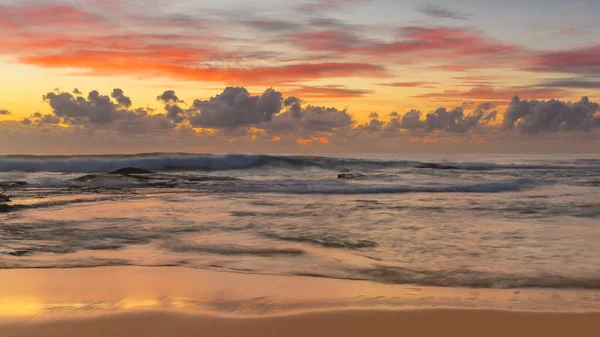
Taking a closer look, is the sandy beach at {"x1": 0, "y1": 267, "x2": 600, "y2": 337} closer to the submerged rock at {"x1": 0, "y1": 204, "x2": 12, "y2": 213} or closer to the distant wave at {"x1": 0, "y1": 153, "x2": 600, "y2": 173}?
the submerged rock at {"x1": 0, "y1": 204, "x2": 12, "y2": 213}

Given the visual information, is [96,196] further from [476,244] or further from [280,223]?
[476,244]

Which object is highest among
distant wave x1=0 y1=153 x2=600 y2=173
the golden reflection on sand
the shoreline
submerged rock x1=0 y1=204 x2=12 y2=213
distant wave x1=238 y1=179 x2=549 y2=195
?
the shoreline

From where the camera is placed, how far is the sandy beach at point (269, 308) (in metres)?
3.93

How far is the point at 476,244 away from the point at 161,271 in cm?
432

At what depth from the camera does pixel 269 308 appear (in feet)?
14.7

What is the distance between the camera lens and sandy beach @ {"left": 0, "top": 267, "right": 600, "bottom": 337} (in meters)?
3.93

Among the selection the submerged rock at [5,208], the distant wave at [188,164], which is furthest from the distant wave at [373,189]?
the distant wave at [188,164]

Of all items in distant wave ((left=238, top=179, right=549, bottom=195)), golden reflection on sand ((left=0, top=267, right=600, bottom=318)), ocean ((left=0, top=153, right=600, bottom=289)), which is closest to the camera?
golden reflection on sand ((left=0, top=267, right=600, bottom=318))

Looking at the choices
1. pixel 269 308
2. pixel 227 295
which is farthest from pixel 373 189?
pixel 269 308

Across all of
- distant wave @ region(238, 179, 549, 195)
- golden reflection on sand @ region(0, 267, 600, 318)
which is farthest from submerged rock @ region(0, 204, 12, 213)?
distant wave @ region(238, 179, 549, 195)

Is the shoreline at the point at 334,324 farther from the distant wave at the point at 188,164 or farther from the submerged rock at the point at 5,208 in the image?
the distant wave at the point at 188,164

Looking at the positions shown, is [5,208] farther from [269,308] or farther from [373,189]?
[373,189]

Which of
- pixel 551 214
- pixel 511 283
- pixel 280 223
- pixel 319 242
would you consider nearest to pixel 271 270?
pixel 319 242

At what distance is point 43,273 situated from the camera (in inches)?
227
